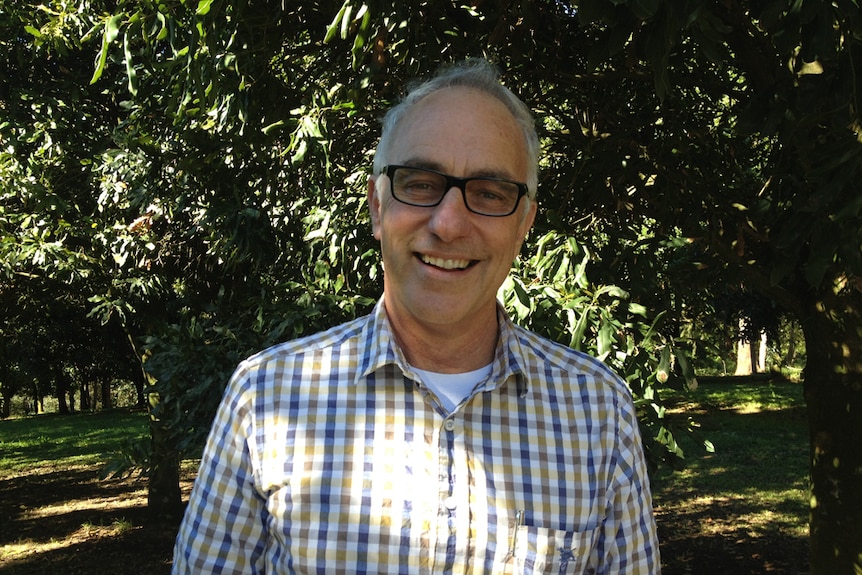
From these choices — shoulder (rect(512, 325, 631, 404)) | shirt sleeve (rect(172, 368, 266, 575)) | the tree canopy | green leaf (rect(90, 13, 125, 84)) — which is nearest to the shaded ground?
the tree canopy

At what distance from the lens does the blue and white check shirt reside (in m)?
1.65

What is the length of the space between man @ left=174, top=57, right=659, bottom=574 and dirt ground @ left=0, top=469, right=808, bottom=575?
6.18 metres

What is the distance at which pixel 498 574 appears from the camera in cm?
165

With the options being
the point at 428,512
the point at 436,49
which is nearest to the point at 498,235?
the point at 428,512

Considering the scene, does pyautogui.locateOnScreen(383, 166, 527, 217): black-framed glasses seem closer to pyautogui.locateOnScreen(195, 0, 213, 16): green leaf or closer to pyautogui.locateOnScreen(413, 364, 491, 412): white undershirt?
pyautogui.locateOnScreen(413, 364, 491, 412): white undershirt

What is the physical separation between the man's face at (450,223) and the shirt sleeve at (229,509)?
0.44 m

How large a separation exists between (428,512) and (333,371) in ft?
1.23

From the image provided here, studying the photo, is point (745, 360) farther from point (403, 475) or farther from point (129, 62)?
point (403, 475)

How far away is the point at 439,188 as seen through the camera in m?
1.75

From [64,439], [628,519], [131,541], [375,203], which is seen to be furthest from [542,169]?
[64,439]

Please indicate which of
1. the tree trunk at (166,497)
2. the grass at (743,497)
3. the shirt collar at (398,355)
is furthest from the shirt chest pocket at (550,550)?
the tree trunk at (166,497)

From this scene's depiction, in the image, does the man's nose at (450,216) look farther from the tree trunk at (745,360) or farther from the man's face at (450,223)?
the tree trunk at (745,360)

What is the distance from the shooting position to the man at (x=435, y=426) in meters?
1.66

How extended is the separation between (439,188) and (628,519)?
33.3 inches
